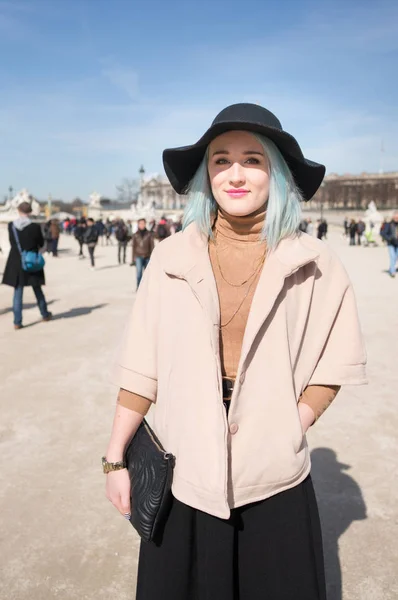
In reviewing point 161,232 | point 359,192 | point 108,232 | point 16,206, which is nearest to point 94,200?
point 108,232

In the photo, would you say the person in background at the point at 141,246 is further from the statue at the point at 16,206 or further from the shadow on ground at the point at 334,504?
the statue at the point at 16,206

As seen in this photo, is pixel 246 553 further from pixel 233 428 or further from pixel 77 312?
pixel 77 312

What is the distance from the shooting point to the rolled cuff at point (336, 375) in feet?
4.89

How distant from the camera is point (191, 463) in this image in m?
1.38

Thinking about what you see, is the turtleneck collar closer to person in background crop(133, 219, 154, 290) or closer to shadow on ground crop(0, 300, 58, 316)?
shadow on ground crop(0, 300, 58, 316)

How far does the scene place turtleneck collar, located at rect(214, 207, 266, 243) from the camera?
1.52 meters

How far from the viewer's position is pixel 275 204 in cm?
149

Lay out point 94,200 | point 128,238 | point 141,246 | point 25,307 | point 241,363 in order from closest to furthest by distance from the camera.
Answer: point 241,363 → point 25,307 → point 141,246 → point 128,238 → point 94,200

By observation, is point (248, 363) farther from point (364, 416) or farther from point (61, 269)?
point (61, 269)

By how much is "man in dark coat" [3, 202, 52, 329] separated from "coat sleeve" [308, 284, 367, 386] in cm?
604

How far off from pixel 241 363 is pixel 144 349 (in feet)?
1.04

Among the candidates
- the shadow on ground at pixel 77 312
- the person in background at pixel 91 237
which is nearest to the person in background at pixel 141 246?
the shadow on ground at pixel 77 312

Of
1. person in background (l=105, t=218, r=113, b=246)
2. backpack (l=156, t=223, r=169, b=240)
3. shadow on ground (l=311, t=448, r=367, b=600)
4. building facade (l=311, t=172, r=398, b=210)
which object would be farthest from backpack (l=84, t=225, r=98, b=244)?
building facade (l=311, t=172, r=398, b=210)

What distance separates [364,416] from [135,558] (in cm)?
231
